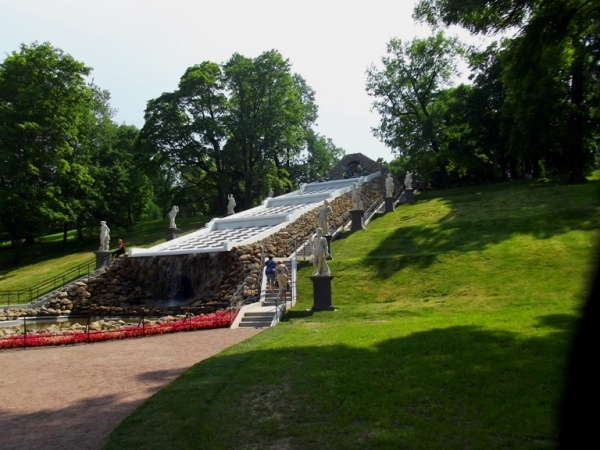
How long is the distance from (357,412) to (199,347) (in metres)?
7.41

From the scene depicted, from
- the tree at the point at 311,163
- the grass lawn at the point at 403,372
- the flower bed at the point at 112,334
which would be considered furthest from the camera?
the tree at the point at 311,163

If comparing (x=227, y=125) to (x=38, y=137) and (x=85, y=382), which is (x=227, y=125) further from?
(x=85, y=382)

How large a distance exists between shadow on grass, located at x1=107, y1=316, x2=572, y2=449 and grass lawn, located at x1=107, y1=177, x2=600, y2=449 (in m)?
0.02

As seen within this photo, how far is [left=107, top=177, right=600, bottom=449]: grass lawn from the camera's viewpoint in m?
5.92

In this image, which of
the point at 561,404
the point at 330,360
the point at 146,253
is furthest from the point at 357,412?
the point at 146,253

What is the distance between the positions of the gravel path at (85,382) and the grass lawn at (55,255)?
19700 millimetres

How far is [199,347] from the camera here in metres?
13.2

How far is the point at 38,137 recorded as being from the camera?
3950 cm

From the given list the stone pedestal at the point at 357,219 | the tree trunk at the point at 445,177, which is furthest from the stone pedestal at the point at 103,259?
the tree trunk at the point at 445,177

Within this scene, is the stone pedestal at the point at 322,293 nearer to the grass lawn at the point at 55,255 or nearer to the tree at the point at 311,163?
the grass lawn at the point at 55,255

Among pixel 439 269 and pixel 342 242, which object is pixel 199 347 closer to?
pixel 439 269

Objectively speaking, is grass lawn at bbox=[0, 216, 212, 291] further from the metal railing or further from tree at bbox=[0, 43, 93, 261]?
tree at bbox=[0, 43, 93, 261]

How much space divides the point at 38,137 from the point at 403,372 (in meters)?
39.1

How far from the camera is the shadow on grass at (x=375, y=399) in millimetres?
5797
